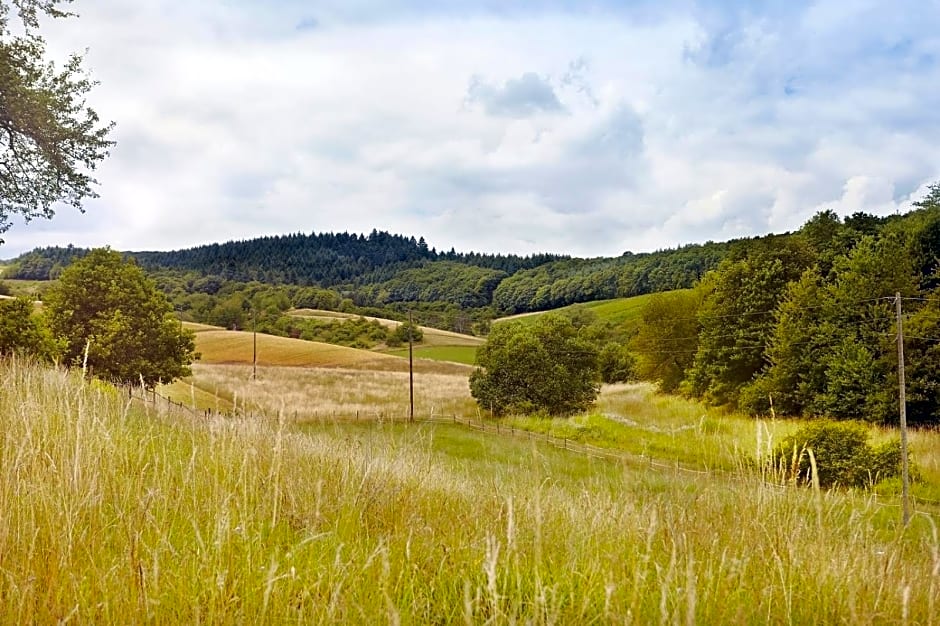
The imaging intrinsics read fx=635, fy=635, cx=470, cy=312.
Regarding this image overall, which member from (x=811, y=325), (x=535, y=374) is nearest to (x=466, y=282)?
(x=535, y=374)

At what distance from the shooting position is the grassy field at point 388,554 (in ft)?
8.38

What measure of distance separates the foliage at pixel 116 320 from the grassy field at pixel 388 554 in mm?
31945

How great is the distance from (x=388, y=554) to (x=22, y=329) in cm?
2057

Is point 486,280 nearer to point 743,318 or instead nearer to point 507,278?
point 507,278

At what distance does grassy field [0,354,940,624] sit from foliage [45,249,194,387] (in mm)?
31945

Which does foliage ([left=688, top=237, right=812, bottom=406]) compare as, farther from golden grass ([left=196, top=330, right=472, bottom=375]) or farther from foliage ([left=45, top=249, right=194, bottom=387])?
golden grass ([left=196, top=330, right=472, bottom=375])

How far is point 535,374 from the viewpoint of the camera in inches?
2196

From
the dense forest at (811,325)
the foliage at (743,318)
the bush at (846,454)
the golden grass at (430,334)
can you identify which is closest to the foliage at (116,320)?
the dense forest at (811,325)

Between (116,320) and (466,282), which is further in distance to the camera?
(466,282)

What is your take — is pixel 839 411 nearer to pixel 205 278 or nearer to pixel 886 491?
pixel 886 491

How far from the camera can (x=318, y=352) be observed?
85562 mm

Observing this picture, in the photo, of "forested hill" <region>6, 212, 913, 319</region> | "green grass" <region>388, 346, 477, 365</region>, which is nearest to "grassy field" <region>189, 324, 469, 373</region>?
"green grass" <region>388, 346, 477, 365</region>

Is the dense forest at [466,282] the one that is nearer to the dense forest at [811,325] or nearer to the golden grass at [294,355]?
the golden grass at [294,355]

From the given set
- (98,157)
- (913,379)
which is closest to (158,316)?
(98,157)
